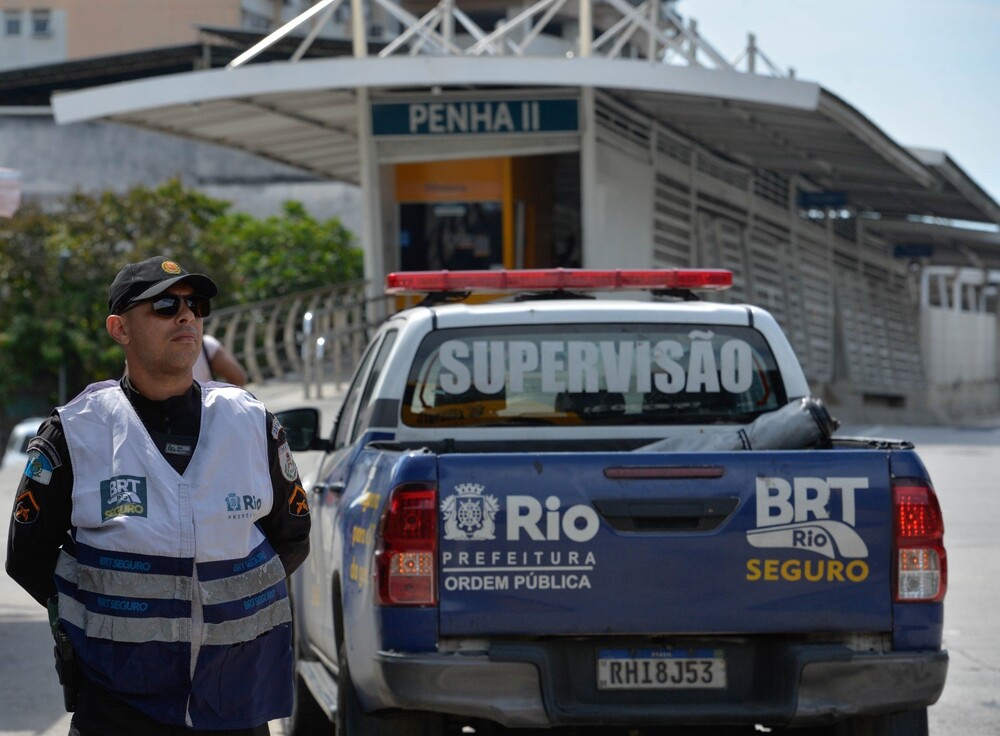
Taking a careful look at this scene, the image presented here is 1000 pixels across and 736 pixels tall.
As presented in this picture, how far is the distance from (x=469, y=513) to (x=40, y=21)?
69.0 m

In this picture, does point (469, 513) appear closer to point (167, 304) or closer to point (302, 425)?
point (167, 304)

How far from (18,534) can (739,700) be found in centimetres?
220

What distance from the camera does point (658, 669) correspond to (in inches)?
191

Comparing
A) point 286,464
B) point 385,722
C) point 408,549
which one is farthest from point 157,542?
point 385,722

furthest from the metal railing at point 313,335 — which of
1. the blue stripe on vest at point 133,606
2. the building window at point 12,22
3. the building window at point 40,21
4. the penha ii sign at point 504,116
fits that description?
the building window at point 12,22

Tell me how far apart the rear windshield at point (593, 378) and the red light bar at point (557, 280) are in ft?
1.96

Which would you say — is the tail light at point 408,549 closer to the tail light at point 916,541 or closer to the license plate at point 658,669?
the license plate at point 658,669

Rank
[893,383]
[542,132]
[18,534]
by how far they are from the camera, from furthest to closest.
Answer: [893,383], [542,132], [18,534]

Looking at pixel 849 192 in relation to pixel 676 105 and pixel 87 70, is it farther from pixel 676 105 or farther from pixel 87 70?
pixel 87 70

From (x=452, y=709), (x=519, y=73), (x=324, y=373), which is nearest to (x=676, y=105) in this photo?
(x=519, y=73)

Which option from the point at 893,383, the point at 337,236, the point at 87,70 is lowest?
the point at 893,383

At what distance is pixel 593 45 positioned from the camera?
1909 cm

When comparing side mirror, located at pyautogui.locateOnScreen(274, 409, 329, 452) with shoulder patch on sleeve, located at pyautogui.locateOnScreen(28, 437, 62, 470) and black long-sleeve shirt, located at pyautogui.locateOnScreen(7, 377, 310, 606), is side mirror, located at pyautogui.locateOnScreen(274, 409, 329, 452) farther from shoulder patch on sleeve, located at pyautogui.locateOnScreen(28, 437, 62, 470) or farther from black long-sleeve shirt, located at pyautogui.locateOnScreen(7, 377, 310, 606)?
shoulder patch on sleeve, located at pyautogui.locateOnScreen(28, 437, 62, 470)

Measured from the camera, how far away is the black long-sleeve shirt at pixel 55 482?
358 cm
